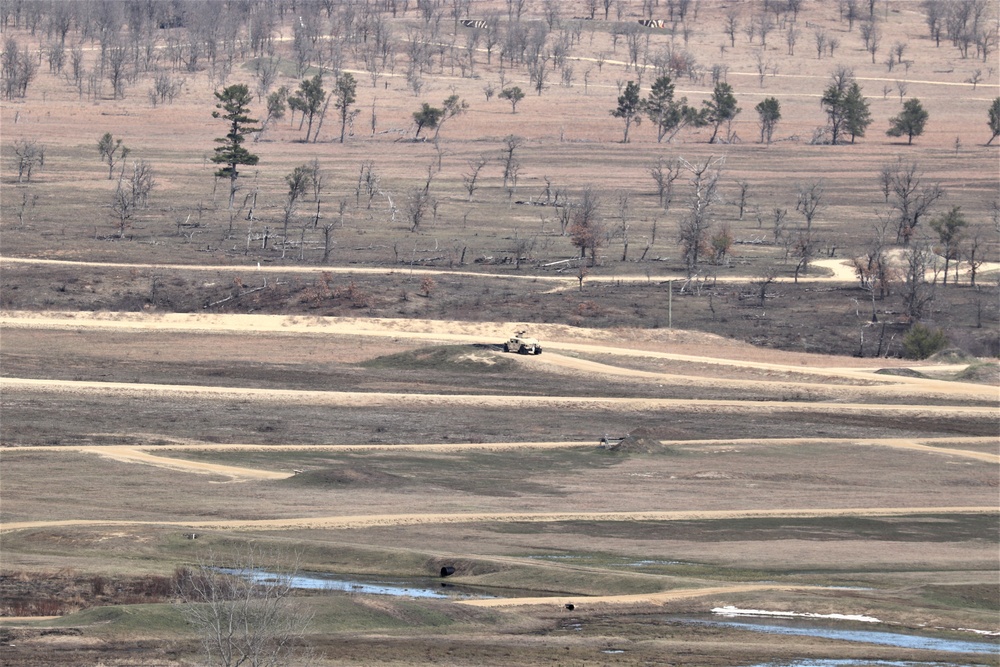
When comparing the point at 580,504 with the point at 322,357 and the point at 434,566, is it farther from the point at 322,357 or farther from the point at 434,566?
the point at 322,357

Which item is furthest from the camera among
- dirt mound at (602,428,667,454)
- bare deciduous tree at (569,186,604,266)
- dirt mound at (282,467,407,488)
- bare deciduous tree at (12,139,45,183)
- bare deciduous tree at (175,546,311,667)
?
bare deciduous tree at (12,139,45,183)

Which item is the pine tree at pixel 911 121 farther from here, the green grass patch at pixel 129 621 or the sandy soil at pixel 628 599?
the green grass patch at pixel 129 621

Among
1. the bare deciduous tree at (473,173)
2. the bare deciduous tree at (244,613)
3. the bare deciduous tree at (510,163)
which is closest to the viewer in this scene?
the bare deciduous tree at (244,613)

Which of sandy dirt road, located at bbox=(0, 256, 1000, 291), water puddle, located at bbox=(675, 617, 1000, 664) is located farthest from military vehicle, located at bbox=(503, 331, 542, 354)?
water puddle, located at bbox=(675, 617, 1000, 664)

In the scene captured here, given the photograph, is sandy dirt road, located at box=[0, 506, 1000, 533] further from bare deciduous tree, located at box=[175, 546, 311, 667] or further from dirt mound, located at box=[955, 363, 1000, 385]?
dirt mound, located at box=[955, 363, 1000, 385]

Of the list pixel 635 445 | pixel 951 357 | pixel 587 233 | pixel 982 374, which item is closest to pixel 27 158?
pixel 587 233

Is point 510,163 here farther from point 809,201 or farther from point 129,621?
point 129,621

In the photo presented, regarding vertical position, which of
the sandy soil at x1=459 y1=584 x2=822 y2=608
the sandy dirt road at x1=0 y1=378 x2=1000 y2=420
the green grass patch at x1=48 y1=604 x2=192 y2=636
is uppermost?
the green grass patch at x1=48 y1=604 x2=192 y2=636

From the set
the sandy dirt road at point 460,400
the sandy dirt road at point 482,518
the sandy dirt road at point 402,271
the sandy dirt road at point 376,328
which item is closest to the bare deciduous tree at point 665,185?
the sandy dirt road at point 402,271

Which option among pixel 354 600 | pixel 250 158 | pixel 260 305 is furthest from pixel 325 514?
pixel 250 158
